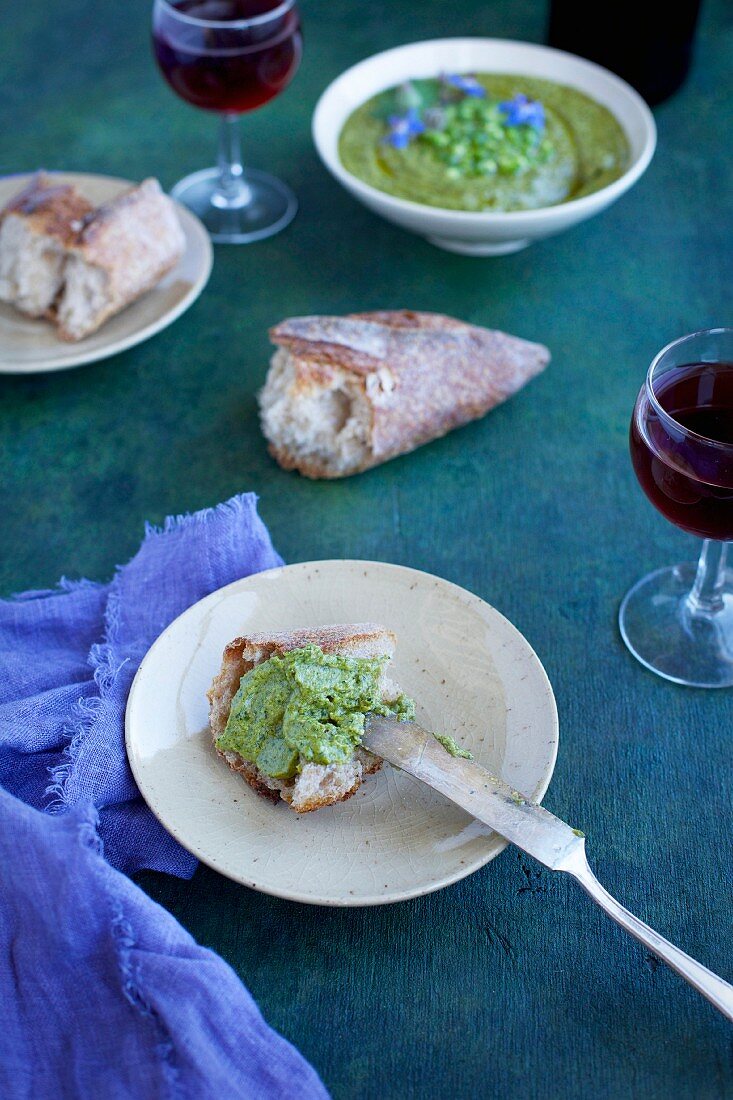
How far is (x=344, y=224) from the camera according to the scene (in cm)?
209

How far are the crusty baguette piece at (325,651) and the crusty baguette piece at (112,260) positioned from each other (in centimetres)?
76

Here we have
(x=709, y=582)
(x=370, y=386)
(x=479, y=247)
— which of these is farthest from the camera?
(x=479, y=247)

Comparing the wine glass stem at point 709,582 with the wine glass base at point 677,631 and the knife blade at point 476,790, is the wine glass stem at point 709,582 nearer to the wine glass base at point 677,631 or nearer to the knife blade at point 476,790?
the wine glass base at point 677,631

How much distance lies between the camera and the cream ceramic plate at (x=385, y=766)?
101cm

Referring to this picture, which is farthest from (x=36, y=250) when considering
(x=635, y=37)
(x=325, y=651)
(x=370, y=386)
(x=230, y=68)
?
(x=635, y=37)

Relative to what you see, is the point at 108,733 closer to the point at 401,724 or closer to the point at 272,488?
the point at 401,724

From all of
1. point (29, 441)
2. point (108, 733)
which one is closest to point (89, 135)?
point (29, 441)

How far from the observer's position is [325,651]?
3.69ft

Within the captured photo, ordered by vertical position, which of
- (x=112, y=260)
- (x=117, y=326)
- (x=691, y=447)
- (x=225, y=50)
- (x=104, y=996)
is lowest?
(x=104, y=996)

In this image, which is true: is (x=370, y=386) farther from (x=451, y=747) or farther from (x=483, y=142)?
(x=483, y=142)

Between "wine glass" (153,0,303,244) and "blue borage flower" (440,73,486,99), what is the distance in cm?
36

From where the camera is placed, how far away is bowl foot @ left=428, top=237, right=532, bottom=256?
76.9 inches

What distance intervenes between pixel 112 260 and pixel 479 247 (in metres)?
0.67

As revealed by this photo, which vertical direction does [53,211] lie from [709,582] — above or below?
above
